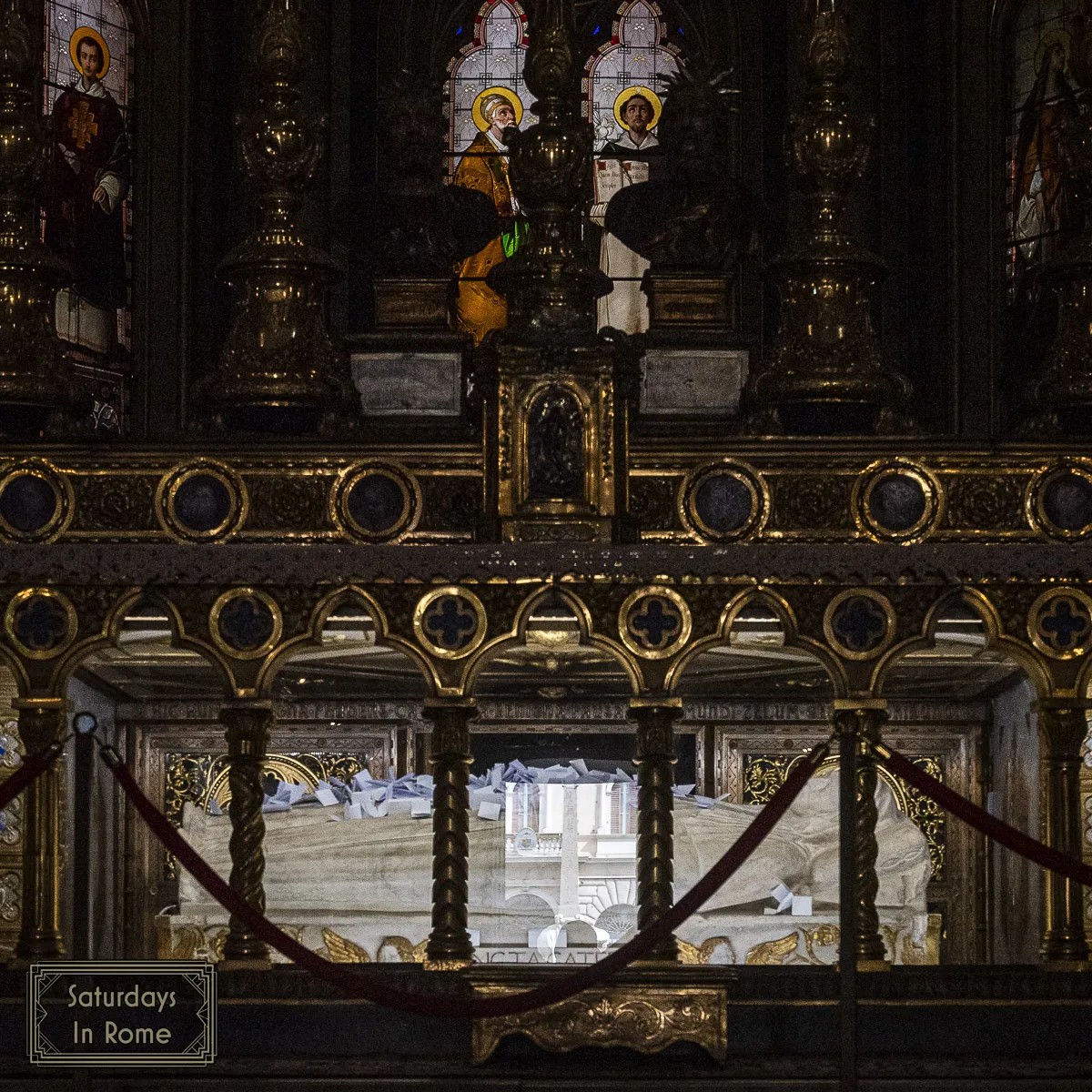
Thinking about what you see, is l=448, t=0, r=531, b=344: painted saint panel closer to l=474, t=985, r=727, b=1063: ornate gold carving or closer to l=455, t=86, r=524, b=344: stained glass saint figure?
l=455, t=86, r=524, b=344: stained glass saint figure

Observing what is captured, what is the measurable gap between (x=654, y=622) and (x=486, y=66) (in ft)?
19.4

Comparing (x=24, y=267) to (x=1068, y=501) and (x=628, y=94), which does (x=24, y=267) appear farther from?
(x=628, y=94)

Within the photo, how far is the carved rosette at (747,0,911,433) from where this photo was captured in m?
11.8

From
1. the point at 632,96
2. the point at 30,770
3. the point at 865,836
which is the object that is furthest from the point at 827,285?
the point at 30,770

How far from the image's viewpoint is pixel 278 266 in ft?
39.0

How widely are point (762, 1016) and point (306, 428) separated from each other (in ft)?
12.6

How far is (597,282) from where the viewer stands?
1202cm

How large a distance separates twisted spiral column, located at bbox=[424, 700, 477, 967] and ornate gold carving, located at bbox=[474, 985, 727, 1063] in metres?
0.57

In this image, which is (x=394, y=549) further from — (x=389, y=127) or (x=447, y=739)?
(x=389, y=127)

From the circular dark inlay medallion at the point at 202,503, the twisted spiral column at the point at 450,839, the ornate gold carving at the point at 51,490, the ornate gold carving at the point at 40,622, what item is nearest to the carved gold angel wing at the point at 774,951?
the twisted spiral column at the point at 450,839

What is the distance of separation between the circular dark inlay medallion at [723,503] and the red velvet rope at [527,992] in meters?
1.59

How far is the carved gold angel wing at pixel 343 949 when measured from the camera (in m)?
12.0

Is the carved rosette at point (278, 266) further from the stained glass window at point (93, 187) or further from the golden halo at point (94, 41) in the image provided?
the golden halo at point (94, 41)

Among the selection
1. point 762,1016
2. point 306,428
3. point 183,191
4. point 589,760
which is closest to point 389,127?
point 183,191
